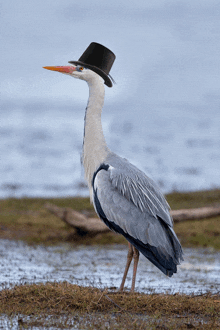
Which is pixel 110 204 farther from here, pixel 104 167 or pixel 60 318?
pixel 60 318

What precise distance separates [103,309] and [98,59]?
147 inches

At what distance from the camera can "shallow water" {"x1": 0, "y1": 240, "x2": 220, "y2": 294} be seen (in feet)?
23.4

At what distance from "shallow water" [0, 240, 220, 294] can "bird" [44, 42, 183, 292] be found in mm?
558

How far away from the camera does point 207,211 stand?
41.7ft

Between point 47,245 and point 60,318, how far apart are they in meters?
7.44

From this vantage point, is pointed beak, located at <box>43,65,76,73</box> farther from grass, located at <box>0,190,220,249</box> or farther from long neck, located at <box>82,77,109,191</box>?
grass, located at <box>0,190,220,249</box>

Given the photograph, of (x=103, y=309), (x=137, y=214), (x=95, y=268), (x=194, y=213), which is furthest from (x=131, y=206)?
(x=194, y=213)

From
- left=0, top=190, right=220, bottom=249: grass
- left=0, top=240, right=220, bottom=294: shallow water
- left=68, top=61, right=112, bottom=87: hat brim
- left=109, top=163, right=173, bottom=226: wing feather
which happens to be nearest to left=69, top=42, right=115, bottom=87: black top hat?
left=68, top=61, right=112, bottom=87: hat brim

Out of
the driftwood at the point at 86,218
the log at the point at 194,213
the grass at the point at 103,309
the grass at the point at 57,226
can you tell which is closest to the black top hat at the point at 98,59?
the grass at the point at 103,309

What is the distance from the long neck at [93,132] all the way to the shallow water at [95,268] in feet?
5.59

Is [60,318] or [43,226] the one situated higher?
[60,318]

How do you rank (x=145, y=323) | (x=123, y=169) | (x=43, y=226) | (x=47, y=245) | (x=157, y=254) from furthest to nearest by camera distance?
(x=43, y=226) → (x=47, y=245) → (x=123, y=169) → (x=157, y=254) → (x=145, y=323)

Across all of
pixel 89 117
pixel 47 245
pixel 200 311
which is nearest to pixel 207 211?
pixel 47 245

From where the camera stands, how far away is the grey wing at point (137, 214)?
6.02m
